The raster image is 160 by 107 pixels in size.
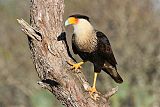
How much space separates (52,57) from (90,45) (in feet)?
2.57

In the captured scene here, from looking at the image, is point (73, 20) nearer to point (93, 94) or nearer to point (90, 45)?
point (90, 45)

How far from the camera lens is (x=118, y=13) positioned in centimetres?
1598

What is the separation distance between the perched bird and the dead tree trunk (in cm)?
14

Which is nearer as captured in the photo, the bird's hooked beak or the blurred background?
the bird's hooked beak

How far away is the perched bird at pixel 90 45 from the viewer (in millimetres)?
5402

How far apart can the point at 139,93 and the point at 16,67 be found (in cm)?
641

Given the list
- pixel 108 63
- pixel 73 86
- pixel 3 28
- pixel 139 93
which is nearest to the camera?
pixel 73 86

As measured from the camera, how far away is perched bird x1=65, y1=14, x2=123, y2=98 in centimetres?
540

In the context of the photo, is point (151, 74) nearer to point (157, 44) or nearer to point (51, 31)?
point (157, 44)

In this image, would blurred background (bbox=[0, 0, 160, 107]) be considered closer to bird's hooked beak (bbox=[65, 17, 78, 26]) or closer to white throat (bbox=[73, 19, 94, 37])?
white throat (bbox=[73, 19, 94, 37])

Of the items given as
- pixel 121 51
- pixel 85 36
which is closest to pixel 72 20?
pixel 85 36

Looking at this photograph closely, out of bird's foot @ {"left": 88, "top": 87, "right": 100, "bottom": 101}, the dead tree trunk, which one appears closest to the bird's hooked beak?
the dead tree trunk

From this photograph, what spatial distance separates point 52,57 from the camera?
505 cm

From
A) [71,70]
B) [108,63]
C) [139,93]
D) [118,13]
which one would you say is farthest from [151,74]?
[71,70]
